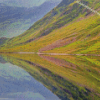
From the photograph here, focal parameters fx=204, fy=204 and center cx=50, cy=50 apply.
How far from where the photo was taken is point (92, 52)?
17138cm

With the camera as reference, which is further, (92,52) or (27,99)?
(92,52)

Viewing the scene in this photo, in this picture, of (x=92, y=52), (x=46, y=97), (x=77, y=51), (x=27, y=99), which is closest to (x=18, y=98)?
(x=27, y=99)

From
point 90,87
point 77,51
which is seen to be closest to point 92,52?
point 77,51

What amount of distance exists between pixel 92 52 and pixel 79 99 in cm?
14636

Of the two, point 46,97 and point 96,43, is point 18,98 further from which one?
point 96,43

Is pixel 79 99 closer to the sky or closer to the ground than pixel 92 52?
closer to the sky

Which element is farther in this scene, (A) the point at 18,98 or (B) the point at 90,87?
(B) the point at 90,87

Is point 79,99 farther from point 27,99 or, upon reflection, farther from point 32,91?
point 32,91

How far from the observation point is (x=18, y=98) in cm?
3222

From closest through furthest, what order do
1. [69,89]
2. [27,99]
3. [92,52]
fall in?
[27,99], [69,89], [92,52]

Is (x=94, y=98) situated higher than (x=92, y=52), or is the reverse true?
(x=94, y=98)

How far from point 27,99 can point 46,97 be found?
3.09 meters

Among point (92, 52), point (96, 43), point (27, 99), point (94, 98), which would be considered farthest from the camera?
point (96, 43)

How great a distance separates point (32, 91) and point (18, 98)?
534cm
